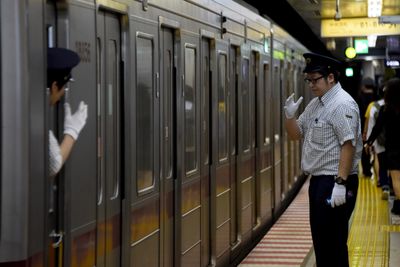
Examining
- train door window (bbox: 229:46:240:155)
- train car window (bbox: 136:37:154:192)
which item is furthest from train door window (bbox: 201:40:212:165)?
train car window (bbox: 136:37:154:192)

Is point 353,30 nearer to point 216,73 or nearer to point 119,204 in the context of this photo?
point 216,73

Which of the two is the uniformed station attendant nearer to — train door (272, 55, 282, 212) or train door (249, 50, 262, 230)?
train door (249, 50, 262, 230)

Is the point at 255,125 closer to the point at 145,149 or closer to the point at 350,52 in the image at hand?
the point at 145,149

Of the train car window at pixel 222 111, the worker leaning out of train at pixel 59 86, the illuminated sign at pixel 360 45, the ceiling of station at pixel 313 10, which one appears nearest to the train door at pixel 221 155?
the train car window at pixel 222 111

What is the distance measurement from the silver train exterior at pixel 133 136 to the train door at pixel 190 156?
0.02 m

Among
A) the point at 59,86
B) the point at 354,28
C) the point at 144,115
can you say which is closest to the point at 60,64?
the point at 59,86

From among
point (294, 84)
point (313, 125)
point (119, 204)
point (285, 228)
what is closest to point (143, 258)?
point (119, 204)

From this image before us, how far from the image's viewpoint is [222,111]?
8758mm

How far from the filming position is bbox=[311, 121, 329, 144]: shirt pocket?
6.53 meters

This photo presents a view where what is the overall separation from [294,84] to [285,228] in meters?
4.28

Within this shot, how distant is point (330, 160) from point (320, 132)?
216 millimetres

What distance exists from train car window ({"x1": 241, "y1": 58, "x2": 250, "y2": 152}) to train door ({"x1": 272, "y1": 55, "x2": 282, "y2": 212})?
90.3 inches

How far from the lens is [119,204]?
17.4ft

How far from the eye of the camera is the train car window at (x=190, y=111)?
23.4 ft
